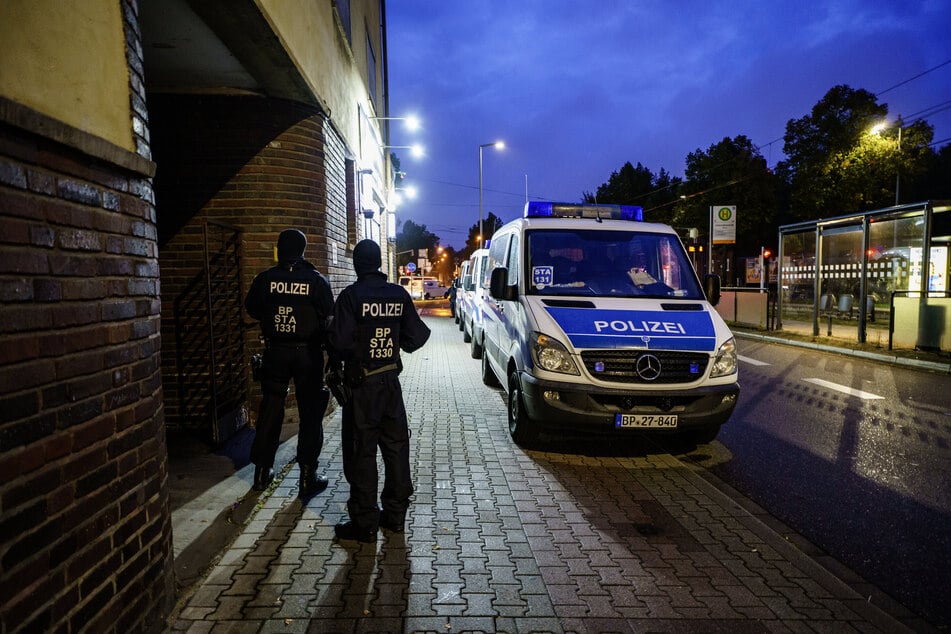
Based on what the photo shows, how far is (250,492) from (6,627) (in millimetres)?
2568

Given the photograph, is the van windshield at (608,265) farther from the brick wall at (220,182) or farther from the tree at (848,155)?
the tree at (848,155)

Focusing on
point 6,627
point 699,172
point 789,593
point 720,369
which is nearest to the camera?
point 6,627

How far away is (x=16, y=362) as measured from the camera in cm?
175

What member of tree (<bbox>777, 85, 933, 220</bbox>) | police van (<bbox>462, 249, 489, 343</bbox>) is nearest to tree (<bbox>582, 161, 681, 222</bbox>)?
tree (<bbox>777, 85, 933, 220</bbox>)

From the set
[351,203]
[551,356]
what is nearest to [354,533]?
[551,356]

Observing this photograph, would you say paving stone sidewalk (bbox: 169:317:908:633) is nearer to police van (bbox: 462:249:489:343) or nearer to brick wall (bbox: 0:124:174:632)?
brick wall (bbox: 0:124:174:632)

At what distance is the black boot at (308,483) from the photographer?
4.21 metres

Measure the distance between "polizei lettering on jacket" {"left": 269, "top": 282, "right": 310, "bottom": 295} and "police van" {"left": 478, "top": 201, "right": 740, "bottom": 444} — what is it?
81.6 inches

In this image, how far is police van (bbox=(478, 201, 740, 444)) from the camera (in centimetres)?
471

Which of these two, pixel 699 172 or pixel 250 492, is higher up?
pixel 699 172

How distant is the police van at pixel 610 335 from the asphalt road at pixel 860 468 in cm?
72

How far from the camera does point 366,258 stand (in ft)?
11.8

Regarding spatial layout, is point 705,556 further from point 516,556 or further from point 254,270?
point 254,270

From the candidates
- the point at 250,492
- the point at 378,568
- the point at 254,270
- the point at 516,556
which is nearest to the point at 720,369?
the point at 516,556
